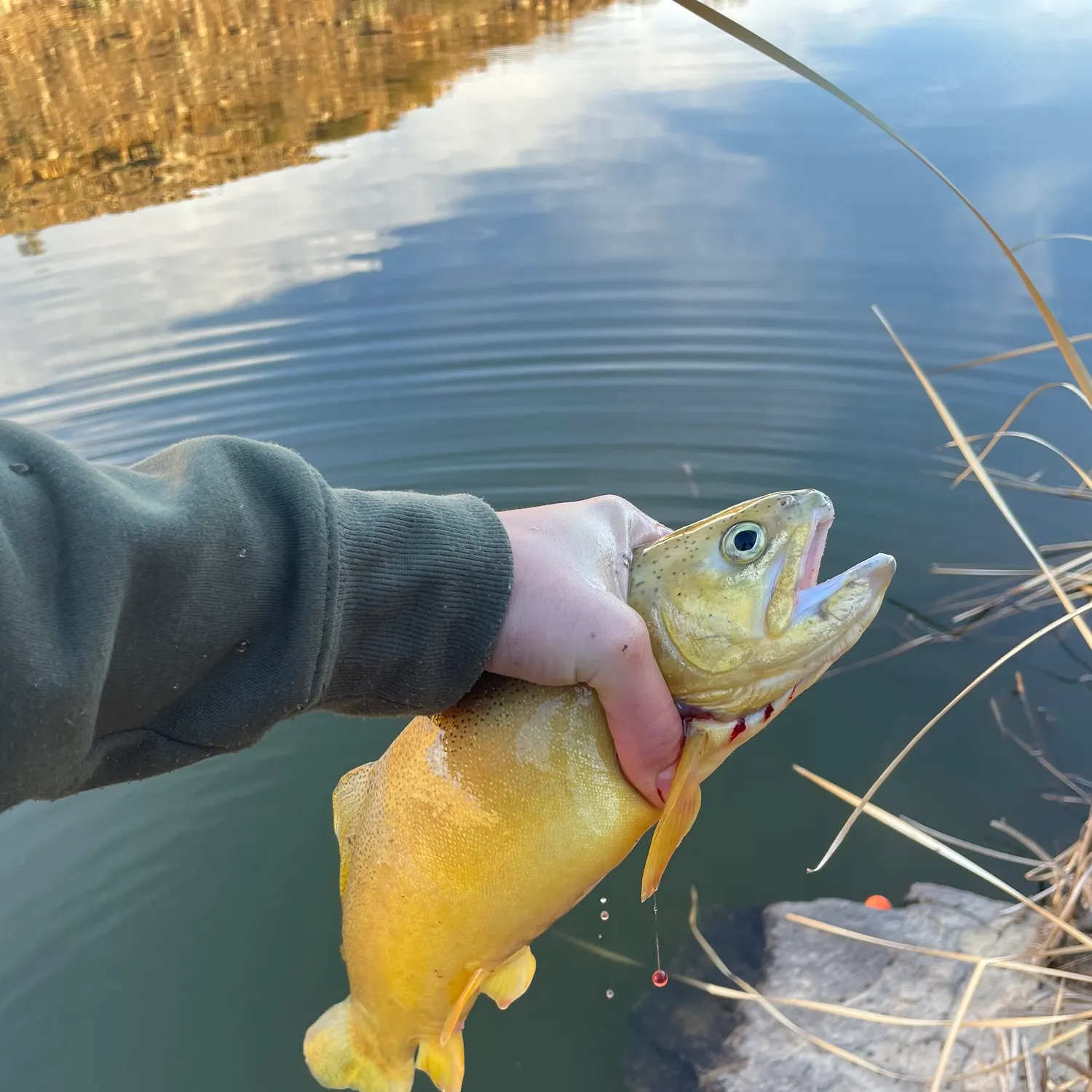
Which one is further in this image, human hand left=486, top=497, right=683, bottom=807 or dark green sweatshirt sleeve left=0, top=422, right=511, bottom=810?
human hand left=486, top=497, right=683, bottom=807

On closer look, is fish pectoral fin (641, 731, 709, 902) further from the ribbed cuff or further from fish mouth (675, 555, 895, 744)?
the ribbed cuff

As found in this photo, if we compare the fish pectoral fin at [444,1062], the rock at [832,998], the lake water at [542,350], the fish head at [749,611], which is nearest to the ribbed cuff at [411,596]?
the fish head at [749,611]

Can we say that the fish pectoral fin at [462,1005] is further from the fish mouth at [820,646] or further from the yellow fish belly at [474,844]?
the fish mouth at [820,646]

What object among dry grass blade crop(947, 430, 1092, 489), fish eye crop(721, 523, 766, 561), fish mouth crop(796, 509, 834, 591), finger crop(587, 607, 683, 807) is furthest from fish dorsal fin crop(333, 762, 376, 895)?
dry grass blade crop(947, 430, 1092, 489)

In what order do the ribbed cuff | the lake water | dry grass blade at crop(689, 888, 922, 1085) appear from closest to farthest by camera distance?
the ribbed cuff
dry grass blade at crop(689, 888, 922, 1085)
the lake water

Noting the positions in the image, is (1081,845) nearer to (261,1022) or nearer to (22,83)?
(261,1022)

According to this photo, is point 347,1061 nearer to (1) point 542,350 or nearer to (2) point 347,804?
(2) point 347,804
